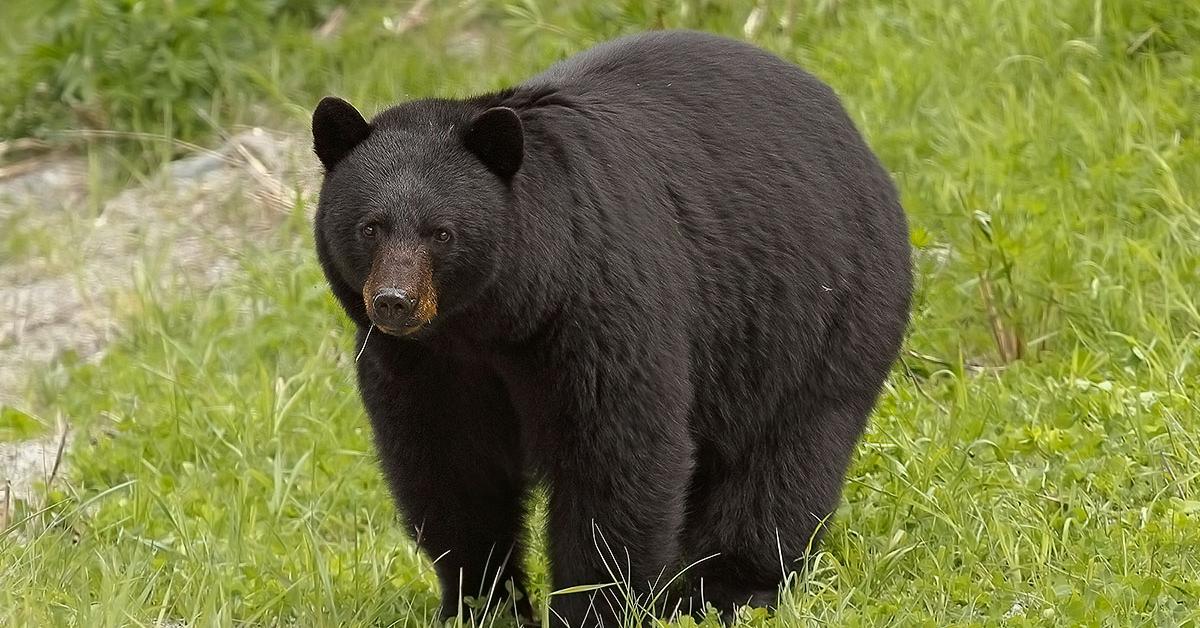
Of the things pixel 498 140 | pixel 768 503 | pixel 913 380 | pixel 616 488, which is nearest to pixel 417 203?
pixel 498 140

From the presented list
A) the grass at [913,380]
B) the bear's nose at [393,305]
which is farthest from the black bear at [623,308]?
the grass at [913,380]

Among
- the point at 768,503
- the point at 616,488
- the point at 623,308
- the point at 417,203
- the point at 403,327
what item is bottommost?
the point at 768,503

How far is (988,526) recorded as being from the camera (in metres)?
4.79

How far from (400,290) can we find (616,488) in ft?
2.68

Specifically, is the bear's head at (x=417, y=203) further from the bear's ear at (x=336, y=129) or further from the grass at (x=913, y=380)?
the grass at (x=913, y=380)

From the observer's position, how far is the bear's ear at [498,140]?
4.03m

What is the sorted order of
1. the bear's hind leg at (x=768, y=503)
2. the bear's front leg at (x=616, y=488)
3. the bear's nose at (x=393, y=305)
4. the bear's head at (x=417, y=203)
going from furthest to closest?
1. the bear's hind leg at (x=768, y=503)
2. the bear's front leg at (x=616, y=488)
3. the bear's head at (x=417, y=203)
4. the bear's nose at (x=393, y=305)

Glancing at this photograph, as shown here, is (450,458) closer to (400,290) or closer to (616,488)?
(616,488)

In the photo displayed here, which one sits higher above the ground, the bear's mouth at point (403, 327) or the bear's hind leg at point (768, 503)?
the bear's mouth at point (403, 327)

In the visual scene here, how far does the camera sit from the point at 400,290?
385 centimetres

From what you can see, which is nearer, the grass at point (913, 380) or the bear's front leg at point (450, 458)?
the bear's front leg at point (450, 458)

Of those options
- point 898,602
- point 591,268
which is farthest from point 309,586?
point 898,602

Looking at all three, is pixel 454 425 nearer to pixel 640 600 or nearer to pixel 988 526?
pixel 640 600

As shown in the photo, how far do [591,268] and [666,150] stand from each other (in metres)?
0.57
